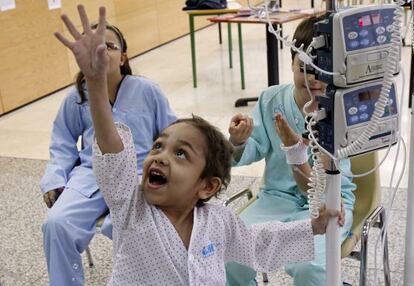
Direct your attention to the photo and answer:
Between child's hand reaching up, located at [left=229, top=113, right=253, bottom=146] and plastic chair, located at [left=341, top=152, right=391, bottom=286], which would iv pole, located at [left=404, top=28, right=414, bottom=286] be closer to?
plastic chair, located at [left=341, top=152, right=391, bottom=286]

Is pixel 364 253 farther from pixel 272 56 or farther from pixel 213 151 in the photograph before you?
pixel 272 56

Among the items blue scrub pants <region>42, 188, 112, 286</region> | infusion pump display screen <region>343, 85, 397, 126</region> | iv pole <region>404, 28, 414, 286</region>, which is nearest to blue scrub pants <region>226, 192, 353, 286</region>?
iv pole <region>404, 28, 414, 286</region>

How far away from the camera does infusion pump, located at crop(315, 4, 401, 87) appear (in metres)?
0.97

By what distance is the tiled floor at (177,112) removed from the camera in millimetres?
2273

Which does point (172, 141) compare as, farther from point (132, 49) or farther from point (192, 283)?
point (132, 49)

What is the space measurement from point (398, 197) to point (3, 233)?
1.77 m

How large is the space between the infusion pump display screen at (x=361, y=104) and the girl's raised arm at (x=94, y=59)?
17.1 inches

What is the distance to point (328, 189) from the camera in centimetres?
111

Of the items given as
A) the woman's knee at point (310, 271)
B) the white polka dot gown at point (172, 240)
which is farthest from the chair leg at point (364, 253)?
the white polka dot gown at point (172, 240)

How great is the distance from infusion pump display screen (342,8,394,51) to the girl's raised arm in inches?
16.5

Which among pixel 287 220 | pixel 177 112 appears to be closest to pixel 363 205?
pixel 287 220

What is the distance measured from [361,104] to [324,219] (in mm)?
276

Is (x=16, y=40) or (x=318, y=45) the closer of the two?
(x=318, y=45)

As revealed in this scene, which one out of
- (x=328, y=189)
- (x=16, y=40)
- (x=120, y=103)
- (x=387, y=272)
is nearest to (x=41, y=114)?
(x=16, y=40)
